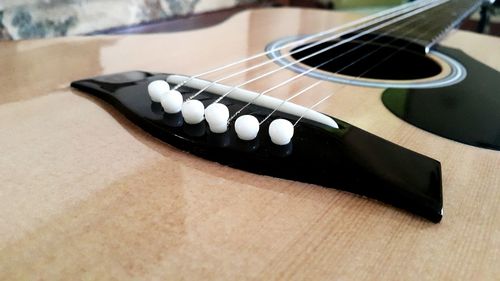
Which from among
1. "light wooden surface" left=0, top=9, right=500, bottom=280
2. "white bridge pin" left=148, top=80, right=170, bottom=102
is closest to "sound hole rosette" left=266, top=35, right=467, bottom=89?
"light wooden surface" left=0, top=9, right=500, bottom=280

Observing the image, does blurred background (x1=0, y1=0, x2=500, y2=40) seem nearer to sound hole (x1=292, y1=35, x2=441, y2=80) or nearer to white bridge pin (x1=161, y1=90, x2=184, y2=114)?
sound hole (x1=292, y1=35, x2=441, y2=80)

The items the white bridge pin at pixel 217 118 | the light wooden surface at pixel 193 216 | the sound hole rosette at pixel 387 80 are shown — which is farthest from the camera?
the sound hole rosette at pixel 387 80

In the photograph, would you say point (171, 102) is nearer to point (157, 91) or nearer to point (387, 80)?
point (157, 91)

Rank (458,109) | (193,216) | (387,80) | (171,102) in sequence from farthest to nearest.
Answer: (387,80) → (458,109) → (171,102) → (193,216)

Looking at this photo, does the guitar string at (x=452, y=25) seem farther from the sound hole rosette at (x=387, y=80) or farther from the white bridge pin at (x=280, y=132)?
the white bridge pin at (x=280, y=132)

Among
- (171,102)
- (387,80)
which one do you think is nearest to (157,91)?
(171,102)

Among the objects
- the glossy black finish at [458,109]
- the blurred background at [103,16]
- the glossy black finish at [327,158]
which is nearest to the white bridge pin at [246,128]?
the glossy black finish at [327,158]
